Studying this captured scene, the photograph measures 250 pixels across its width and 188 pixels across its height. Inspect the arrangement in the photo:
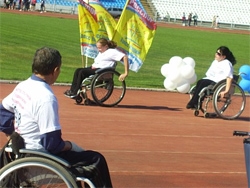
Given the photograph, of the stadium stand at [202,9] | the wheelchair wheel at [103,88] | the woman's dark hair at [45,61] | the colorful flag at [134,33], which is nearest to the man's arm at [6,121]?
the woman's dark hair at [45,61]

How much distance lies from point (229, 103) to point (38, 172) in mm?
7711

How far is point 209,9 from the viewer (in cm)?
6600

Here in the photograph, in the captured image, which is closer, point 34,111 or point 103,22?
point 34,111

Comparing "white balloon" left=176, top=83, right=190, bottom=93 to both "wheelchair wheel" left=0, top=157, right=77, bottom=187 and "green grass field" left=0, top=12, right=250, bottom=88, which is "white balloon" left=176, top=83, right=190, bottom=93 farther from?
"wheelchair wheel" left=0, top=157, right=77, bottom=187

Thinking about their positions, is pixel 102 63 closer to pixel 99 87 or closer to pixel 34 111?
pixel 99 87

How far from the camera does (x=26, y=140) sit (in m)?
5.16

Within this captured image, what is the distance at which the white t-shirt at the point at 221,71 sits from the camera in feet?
40.2

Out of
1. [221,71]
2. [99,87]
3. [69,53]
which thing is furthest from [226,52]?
[69,53]

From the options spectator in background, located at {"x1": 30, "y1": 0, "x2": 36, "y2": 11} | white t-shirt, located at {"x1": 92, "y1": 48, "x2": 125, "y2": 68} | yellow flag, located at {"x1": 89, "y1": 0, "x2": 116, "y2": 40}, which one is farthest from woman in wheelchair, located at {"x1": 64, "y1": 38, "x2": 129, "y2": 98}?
spectator in background, located at {"x1": 30, "y1": 0, "x2": 36, "y2": 11}

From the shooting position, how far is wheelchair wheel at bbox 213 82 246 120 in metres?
12.2

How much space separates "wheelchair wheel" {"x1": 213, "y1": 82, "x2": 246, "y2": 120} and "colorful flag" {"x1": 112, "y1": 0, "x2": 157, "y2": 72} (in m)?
2.92

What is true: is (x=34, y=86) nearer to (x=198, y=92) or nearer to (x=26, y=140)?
(x=26, y=140)

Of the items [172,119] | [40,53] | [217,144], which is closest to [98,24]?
[172,119]

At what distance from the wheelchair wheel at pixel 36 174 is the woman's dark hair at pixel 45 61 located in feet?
2.23
